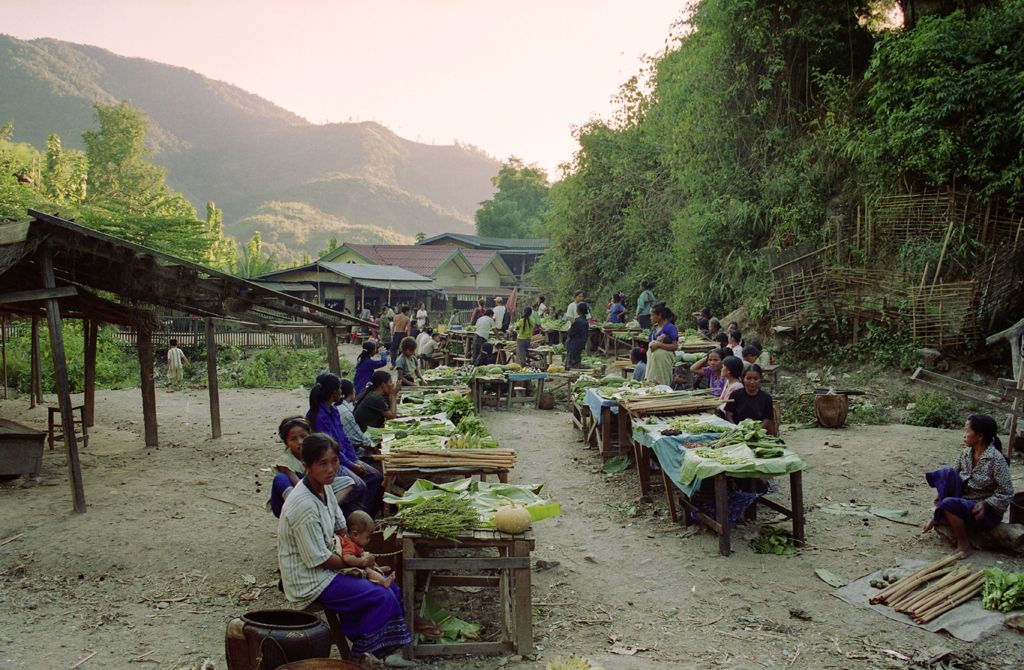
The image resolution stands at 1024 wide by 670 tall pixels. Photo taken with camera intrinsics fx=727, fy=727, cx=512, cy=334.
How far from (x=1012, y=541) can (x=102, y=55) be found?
571 ft

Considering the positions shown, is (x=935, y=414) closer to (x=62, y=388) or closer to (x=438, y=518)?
(x=438, y=518)

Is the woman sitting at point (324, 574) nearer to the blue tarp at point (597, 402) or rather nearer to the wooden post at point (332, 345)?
the blue tarp at point (597, 402)

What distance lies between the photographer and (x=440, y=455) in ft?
21.9

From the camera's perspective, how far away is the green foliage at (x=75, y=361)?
1895 centimetres

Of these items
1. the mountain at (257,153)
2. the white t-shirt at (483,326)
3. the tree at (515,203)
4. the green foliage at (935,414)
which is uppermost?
the mountain at (257,153)

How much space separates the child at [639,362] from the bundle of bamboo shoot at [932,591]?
6.86m

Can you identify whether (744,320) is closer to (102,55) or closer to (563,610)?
(563,610)

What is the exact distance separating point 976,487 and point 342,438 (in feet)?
19.2

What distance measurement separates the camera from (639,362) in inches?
516

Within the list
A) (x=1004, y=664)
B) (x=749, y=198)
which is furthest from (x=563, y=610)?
(x=749, y=198)

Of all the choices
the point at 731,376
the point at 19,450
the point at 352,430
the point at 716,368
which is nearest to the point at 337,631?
the point at 352,430

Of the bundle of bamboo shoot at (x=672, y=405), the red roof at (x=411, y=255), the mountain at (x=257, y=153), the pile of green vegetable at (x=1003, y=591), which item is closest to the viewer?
the pile of green vegetable at (x=1003, y=591)

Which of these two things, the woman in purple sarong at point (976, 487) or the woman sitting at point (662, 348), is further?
the woman sitting at point (662, 348)

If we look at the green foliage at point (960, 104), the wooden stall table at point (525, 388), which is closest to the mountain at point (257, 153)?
the wooden stall table at point (525, 388)
